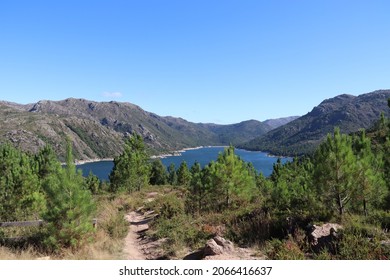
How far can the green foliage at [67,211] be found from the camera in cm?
1074

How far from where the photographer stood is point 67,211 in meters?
10.8

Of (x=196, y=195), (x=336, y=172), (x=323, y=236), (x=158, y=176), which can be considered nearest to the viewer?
(x=323, y=236)

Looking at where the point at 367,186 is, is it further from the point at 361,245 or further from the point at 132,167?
the point at 132,167

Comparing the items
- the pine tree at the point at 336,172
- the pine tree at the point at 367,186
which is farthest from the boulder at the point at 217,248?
the pine tree at the point at 367,186

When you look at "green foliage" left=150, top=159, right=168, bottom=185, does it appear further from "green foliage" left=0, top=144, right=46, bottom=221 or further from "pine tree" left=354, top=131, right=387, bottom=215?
"pine tree" left=354, top=131, right=387, bottom=215

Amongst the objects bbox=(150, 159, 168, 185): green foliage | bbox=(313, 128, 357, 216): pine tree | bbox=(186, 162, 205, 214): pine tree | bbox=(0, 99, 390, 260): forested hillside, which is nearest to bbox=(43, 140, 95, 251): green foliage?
bbox=(0, 99, 390, 260): forested hillside

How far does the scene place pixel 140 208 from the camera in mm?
26094

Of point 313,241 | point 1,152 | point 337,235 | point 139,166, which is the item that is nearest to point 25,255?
point 313,241

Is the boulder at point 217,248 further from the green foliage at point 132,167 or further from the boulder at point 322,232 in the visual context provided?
the green foliage at point 132,167

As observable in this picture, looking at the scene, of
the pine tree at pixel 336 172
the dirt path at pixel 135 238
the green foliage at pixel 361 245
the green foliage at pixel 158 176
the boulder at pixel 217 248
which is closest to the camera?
the green foliage at pixel 361 245

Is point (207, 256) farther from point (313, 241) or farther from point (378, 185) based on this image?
point (378, 185)

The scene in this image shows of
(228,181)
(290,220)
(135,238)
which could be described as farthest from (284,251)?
(228,181)
